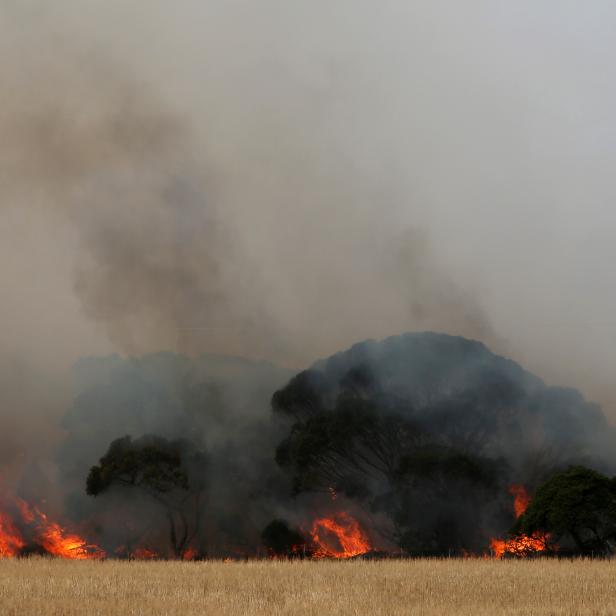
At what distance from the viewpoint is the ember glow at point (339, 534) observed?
70.5 m

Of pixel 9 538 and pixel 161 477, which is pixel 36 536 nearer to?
pixel 9 538

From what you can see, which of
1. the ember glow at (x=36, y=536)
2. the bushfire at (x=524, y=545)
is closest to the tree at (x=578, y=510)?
the bushfire at (x=524, y=545)

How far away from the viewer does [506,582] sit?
26.4 metres

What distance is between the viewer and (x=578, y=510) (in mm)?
47531

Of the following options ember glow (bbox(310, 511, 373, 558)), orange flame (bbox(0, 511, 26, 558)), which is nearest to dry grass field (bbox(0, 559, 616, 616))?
ember glow (bbox(310, 511, 373, 558))

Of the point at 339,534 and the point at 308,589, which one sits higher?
the point at 308,589

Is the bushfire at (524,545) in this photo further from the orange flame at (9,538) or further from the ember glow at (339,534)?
the orange flame at (9,538)

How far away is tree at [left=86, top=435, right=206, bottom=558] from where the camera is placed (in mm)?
73312

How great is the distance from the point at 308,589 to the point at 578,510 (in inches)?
1062

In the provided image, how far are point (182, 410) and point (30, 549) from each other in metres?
17.2

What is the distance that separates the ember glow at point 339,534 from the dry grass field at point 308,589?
1496 inches

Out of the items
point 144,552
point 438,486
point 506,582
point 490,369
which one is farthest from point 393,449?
point 506,582

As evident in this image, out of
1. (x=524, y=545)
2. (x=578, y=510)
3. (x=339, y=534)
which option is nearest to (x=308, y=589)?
(x=578, y=510)

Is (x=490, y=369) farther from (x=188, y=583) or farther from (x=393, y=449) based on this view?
(x=188, y=583)
